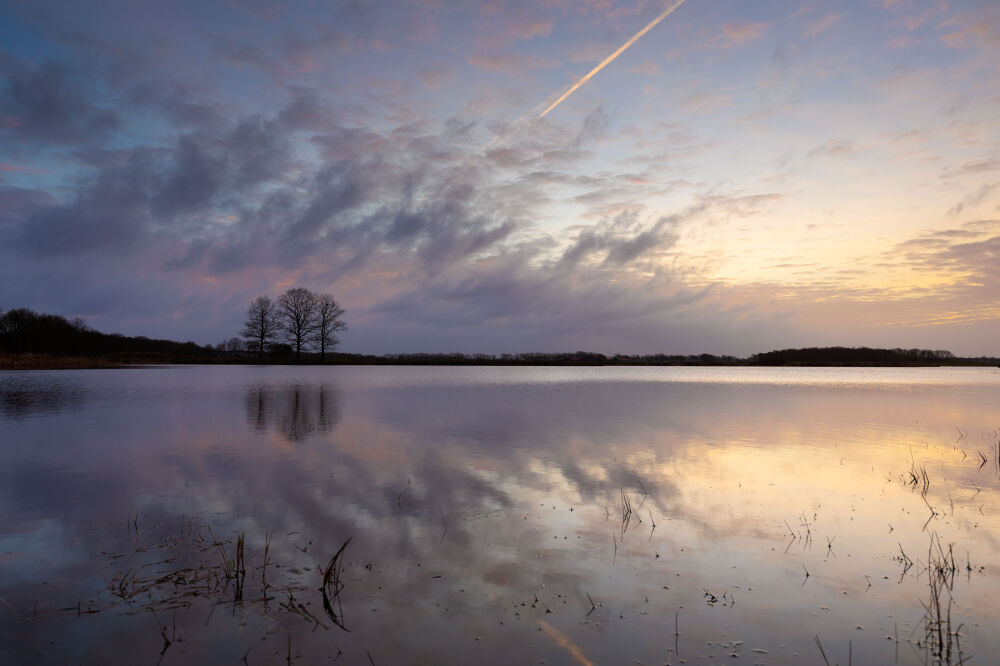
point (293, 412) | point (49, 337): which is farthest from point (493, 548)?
point (49, 337)

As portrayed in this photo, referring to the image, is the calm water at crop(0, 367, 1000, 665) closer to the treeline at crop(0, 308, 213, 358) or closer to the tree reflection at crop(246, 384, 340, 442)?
the tree reflection at crop(246, 384, 340, 442)

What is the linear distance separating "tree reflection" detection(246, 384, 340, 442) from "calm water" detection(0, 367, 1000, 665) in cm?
176

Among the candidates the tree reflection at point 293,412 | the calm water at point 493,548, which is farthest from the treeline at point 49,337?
the calm water at point 493,548

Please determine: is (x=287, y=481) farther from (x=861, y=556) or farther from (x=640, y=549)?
(x=861, y=556)

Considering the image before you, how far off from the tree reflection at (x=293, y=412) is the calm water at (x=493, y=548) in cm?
176

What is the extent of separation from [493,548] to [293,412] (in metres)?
19.6

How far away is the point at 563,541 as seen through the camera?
829 centimetres

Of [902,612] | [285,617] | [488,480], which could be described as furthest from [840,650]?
[488,480]

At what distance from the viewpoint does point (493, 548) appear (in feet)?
25.8

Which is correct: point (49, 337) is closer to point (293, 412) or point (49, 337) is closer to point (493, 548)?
point (293, 412)

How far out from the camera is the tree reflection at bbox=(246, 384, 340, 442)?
20.1m

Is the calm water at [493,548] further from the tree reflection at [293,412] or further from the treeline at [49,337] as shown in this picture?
the treeline at [49,337]

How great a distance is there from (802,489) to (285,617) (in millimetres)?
10540

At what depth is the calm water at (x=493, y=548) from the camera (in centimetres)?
527
